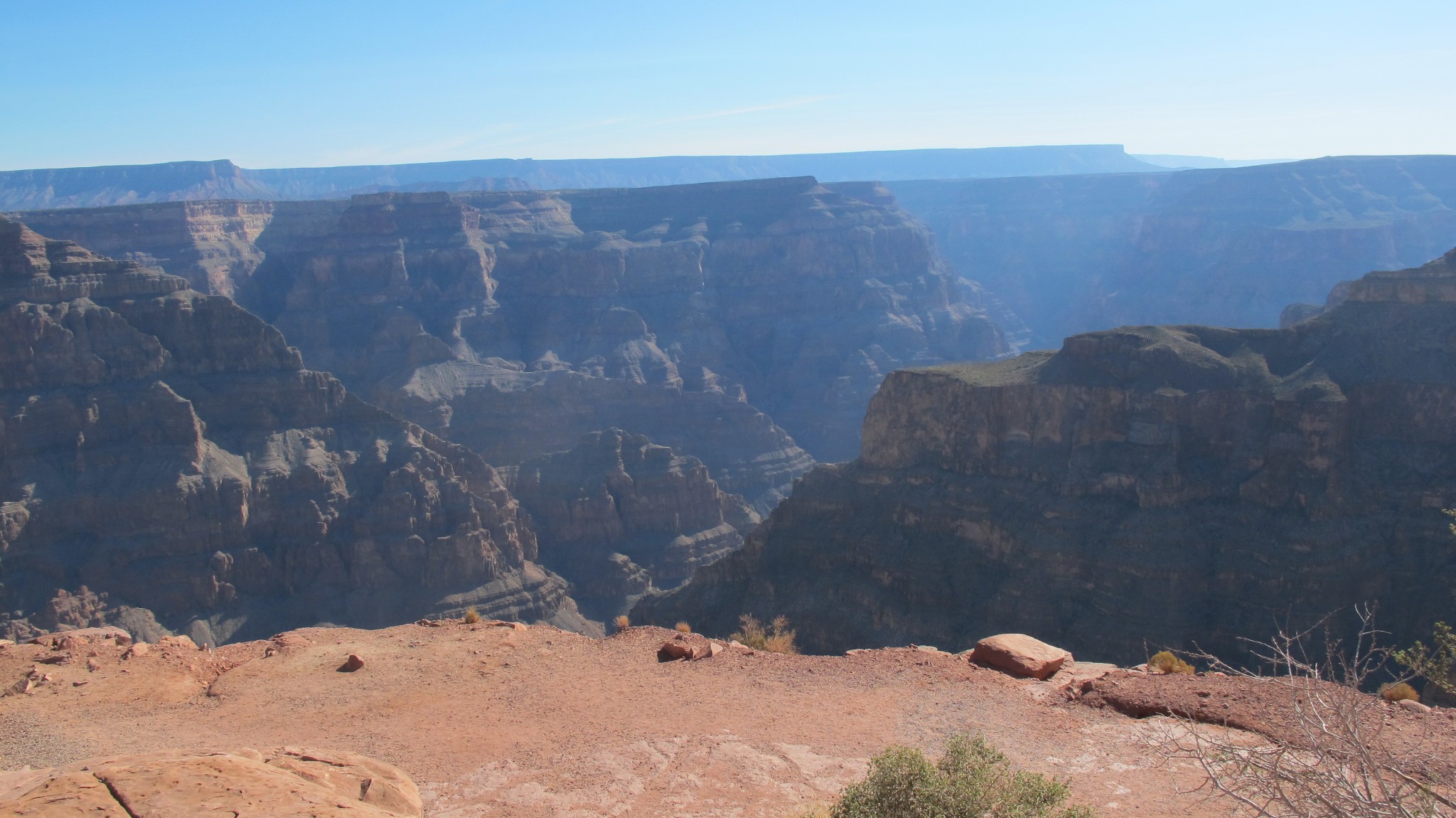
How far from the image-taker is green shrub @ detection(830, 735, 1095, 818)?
43.5ft

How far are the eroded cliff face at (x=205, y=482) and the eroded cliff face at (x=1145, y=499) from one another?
62.7ft

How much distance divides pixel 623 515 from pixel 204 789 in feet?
236

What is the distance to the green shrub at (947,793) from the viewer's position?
1327 centimetres

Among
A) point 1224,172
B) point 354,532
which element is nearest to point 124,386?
point 354,532

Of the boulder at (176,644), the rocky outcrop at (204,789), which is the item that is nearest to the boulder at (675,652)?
the rocky outcrop at (204,789)

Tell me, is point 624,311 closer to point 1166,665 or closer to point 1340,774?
point 1166,665

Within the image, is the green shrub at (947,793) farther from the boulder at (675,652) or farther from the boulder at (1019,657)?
the boulder at (675,652)

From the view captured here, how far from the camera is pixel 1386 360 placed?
5331cm

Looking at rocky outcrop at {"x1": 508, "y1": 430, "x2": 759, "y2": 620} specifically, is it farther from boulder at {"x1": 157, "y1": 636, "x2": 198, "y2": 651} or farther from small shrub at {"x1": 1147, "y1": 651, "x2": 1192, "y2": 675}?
small shrub at {"x1": 1147, "y1": 651, "x2": 1192, "y2": 675}

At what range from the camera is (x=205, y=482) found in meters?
67.5

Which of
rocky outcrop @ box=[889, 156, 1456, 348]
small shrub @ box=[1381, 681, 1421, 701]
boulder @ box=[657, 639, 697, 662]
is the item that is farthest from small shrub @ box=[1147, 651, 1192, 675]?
rocky outcrop @ box=[889, 156, 1456, 348]

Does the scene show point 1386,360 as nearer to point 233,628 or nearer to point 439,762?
point 439,762

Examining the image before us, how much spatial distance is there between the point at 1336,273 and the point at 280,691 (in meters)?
156

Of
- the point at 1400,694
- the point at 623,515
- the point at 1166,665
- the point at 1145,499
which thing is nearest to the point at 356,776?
the point at 1166,665
